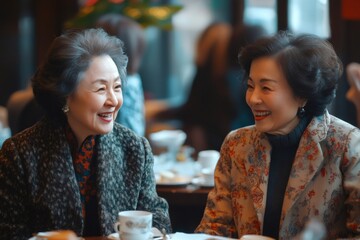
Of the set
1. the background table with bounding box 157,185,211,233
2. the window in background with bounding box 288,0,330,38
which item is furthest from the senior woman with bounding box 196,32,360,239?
the window in background with bounding box 288,0,330,38

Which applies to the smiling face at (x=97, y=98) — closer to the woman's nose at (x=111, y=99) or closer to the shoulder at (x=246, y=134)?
the woman's nose at (x=111, y=99)

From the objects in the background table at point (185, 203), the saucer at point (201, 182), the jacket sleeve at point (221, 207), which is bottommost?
the background table at point (185, 203)

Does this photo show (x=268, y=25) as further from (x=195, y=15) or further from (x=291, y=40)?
(x=291, y=40)

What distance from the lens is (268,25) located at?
6.15m

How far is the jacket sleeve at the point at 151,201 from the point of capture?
2865 mm

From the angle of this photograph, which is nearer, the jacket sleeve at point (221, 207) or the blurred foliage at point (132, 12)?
the jacket sleeve at point (221, 207)

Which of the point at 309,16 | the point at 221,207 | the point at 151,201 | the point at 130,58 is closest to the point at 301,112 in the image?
the point at 221,207

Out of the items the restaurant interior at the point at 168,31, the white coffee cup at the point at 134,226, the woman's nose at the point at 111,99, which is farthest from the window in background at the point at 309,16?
the white coffee cup at the point at 134,226

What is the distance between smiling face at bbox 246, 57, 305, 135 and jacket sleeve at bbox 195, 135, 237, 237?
0.73ft

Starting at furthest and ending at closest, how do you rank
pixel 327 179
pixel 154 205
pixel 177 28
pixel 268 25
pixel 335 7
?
pixel 177 28 → pixel 268 25 → pixel 335 7 → pixel 154 205 → pixel 327 179

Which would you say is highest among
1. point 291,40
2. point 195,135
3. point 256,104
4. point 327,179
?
point 291,40

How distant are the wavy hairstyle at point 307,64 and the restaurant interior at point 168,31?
90.3 inches

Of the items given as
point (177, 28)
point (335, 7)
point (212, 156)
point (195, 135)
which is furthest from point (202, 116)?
point (212, 156)

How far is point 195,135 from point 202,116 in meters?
0.17
